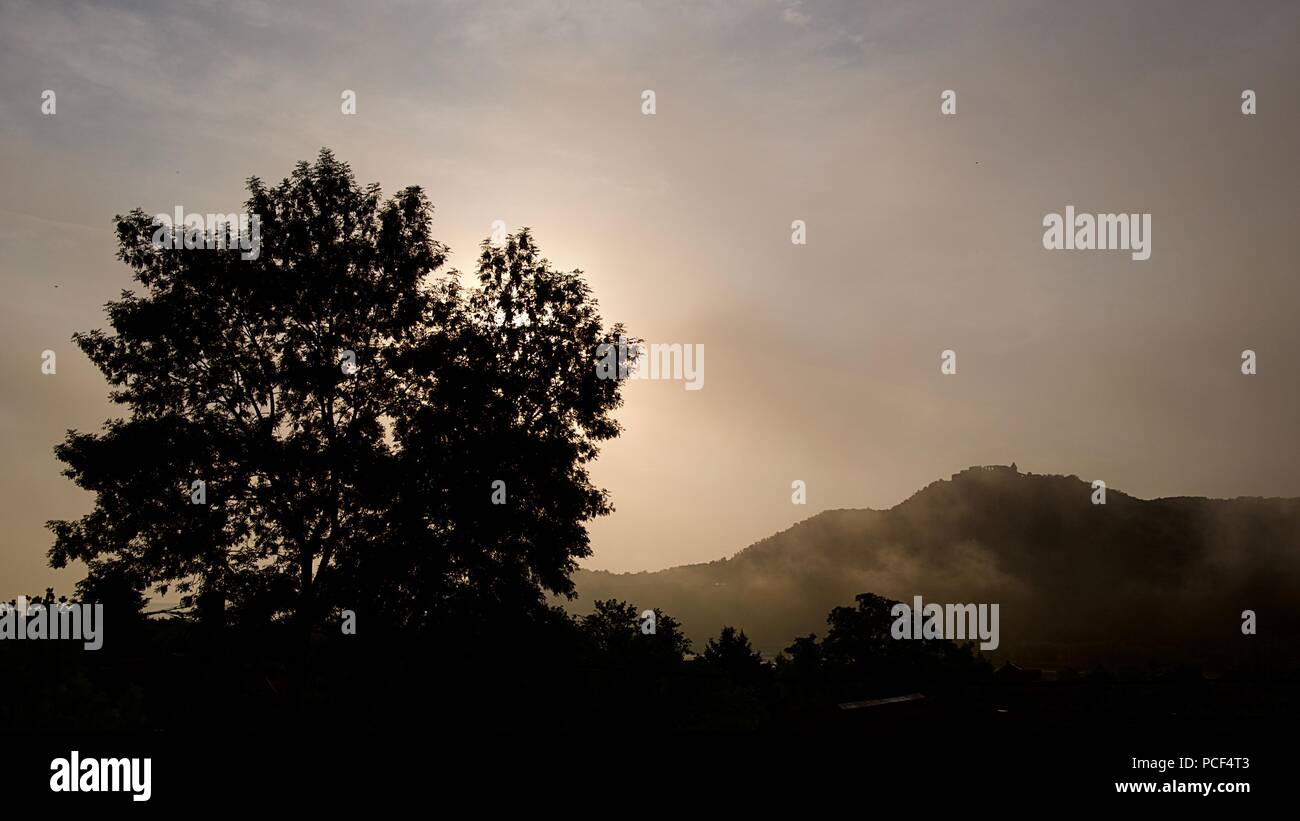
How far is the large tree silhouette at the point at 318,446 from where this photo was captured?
2934 cm

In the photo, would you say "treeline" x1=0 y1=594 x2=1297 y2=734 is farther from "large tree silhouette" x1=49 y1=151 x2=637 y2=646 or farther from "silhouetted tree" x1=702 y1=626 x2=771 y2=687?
"silhouetted tree" x1=702 y1=626 x2=771 y2=687

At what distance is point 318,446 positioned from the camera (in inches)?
1199

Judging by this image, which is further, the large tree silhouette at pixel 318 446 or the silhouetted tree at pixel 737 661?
the silhouetted tree at pixel 737 661

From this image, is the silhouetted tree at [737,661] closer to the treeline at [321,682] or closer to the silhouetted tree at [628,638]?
the silhouetted tree at [628,638]

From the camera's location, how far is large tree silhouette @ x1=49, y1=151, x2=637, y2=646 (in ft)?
96.3

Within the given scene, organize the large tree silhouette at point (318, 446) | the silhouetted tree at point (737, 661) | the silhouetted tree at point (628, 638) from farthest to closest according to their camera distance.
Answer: the silhouetted tree at point (737, 661), the silhouetted tree at point (628, 638), the large tree silhouette at point (318, 446)

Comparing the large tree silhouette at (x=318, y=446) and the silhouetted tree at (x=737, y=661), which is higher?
the large tree silhouette at (x=318, y=446)

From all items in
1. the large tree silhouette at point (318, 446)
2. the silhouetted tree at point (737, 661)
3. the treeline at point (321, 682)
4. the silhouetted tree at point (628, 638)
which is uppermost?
the large tree silhouette at point (318, 446)

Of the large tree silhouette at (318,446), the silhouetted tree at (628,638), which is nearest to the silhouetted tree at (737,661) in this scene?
Result: the silhouetted tree at (628,638)

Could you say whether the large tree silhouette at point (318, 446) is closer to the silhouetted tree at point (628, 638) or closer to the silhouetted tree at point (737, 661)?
the silhouetted tree at point (628, 638)

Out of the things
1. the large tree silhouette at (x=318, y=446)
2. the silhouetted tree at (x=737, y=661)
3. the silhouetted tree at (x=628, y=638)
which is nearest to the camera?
the large tree silhouette at (x=318, y=446)

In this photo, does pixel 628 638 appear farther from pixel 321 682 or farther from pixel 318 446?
pixel 318 446
